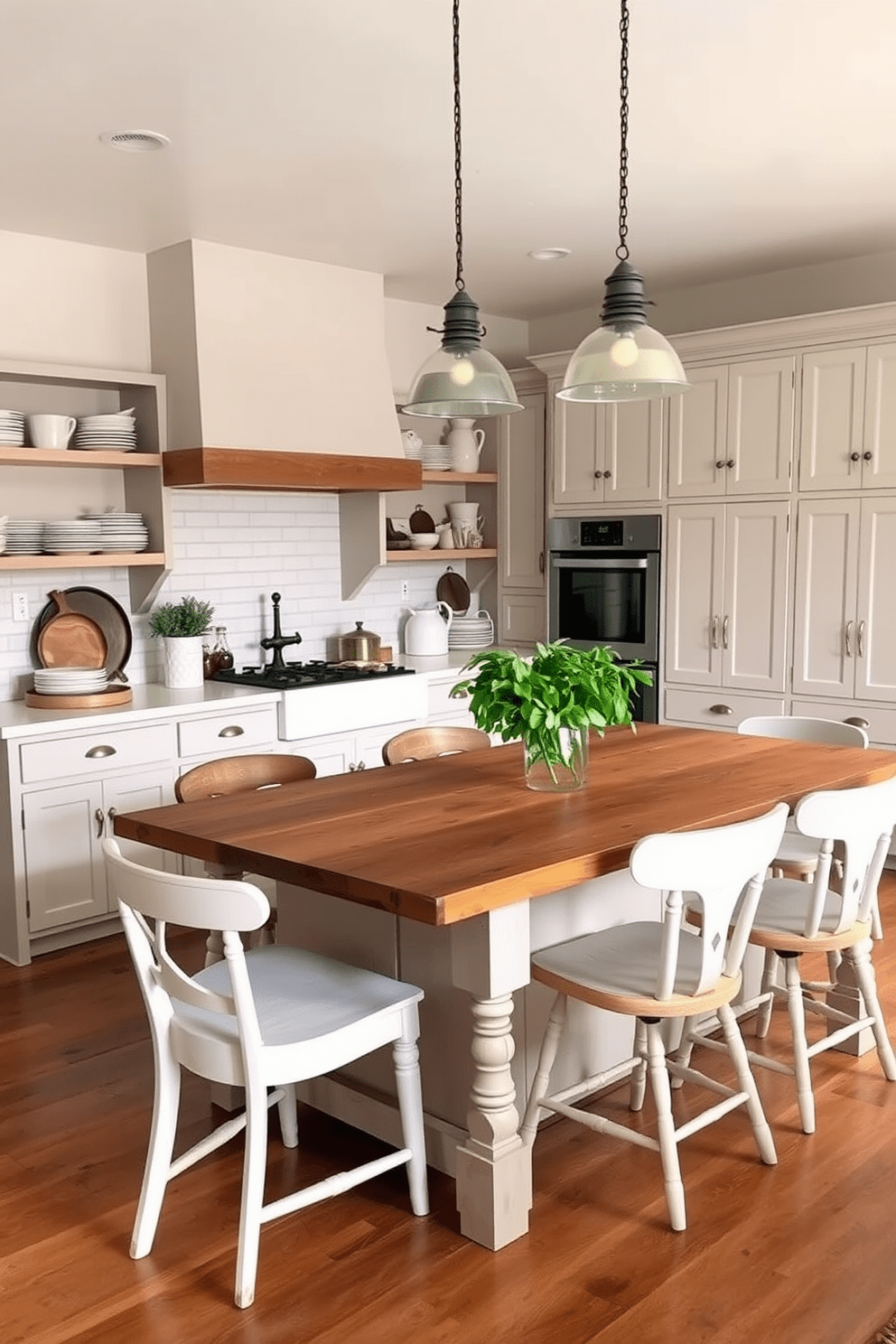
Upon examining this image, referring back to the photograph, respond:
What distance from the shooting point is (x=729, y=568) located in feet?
17.9

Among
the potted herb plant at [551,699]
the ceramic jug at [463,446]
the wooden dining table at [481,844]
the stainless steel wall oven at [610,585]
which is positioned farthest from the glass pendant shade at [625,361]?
the ceramic jug at [463,446]

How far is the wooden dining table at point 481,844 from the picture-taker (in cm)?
229

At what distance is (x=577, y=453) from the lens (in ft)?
19.6

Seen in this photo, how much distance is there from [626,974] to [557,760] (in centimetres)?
60

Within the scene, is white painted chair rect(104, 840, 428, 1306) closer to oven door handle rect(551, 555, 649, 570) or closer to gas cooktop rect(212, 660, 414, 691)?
gas cooktop rect(212, 660, 414, 691)

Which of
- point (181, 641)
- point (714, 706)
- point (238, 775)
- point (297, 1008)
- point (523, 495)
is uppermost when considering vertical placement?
point (523, 495)

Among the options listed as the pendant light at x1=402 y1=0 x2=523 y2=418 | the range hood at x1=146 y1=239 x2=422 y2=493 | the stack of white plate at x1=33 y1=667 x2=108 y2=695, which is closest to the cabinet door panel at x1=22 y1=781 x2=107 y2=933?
the stack of white plate at x1=33 y1=667 x2=108 y2=695

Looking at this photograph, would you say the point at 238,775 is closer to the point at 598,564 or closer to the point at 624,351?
the point at 624,351

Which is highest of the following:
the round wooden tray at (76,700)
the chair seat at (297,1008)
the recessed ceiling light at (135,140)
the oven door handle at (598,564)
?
the recessed ceiling light at (135,140)

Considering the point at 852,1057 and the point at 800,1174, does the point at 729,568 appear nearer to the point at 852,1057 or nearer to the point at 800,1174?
the point at 852,1057

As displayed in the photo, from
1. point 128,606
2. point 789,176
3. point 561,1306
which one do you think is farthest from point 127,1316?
point 789,176

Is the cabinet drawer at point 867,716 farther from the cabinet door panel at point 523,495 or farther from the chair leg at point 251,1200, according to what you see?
the chair leg at point 251,1200

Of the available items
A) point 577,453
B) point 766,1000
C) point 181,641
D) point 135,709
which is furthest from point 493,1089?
point 577,453

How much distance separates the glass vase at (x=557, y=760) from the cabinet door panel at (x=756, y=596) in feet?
8.31
